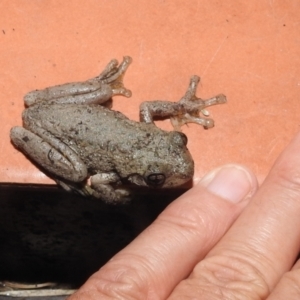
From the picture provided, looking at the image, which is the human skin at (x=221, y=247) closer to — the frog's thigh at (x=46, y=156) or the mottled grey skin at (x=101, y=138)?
the mottled grey skin at (x=101, y=138)

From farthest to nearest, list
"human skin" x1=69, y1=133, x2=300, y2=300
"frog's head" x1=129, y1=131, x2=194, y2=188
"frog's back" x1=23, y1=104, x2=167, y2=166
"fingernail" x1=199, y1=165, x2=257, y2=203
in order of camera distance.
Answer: "frog's back" x1=23, y1=104, x2=167, y2=166, "frog's head" x1=129, y1=131, x2=194, y2=188, "fingernail" x1=199, y1=165, x2=257, y2=203, "human skin" x1=69, y1=133, x2=300, y2=300

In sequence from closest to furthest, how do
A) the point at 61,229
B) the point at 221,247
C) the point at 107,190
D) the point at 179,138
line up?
the point at 221,247
the point at 179,138
the point at 107,190
the point at 61,229

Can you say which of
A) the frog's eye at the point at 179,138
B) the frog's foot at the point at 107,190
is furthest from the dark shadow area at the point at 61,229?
the frog's eye at the point at 179,138

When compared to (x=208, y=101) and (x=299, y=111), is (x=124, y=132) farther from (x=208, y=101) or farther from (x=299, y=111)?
(x=299, y=111)

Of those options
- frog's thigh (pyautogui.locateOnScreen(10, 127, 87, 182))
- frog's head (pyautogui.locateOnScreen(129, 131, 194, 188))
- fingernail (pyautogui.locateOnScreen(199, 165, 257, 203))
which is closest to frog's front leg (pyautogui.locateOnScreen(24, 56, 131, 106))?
frog's thigh (pyautogui.locateOnScreen(10, 127, 87, 182))

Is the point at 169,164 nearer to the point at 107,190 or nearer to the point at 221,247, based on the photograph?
the point at 107,190

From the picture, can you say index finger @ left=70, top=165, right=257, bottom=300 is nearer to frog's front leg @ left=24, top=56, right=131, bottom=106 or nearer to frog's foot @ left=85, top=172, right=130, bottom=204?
frog's foot @ left=85, top=172, right=130, bottom=204

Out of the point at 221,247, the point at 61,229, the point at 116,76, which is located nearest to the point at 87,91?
the point at 116,76
